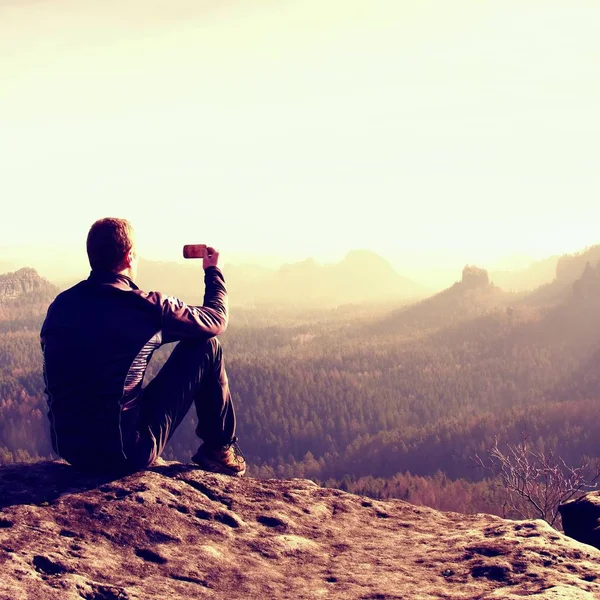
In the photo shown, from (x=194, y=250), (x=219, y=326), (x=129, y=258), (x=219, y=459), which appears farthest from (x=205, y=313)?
(x=219, y=459)

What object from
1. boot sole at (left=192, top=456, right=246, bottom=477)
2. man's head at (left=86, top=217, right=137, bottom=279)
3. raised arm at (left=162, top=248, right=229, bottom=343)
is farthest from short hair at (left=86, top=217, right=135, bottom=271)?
boot sole at (left=192, top=456, right=246, bottom=477)

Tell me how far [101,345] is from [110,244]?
4.31 ft

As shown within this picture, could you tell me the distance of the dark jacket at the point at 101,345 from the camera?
9.54 meters

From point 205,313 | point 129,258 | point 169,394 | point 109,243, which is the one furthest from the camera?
point 169,394

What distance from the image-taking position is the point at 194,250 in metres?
10.8

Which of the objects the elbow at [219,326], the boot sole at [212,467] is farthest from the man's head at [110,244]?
the boot sole at [212,467]

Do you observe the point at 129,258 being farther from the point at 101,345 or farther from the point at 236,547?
the point at 236,547

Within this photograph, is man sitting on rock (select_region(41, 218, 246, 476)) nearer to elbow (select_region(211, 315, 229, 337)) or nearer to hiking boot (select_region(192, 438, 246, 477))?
elbow (select_region(211, 315, 229, 337))

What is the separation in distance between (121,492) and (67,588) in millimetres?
2355

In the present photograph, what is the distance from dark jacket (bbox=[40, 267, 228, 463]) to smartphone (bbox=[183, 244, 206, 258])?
3.85 feet

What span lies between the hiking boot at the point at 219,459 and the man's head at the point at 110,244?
3.72 m

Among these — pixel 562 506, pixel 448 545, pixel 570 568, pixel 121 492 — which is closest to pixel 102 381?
pixel 121 492

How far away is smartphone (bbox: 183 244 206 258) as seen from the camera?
10.8 meters

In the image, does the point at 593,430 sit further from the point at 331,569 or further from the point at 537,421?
the point at 331,569
